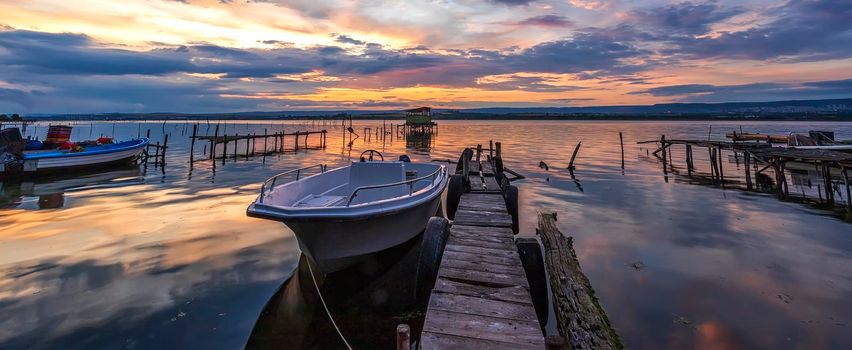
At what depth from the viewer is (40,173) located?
21.4 m

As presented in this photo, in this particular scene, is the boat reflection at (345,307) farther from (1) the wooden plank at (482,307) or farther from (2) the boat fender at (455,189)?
(2) the boat fender at (455,189)

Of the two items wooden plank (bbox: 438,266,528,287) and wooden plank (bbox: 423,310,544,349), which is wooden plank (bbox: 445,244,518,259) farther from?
wooden plank (bbox: 423,310,544,349)

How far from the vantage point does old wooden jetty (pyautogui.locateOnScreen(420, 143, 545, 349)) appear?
155 inches

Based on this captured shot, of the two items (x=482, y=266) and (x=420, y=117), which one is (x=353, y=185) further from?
(x=420, y=117)

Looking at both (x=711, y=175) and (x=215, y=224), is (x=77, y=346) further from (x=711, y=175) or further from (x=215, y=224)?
(x=711, y=175)

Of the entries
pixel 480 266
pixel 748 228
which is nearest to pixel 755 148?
pixel 748 228

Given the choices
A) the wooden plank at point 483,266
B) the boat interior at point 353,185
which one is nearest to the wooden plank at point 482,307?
the wooden plank at point 483,266

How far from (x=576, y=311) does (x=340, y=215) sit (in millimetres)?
4248

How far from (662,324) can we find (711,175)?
21790mm

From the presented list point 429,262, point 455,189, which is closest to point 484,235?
point 429,262

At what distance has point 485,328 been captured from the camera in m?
4.14

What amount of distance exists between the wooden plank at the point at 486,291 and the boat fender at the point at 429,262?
38.1 inches

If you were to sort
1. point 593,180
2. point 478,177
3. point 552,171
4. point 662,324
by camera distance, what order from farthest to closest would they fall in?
point 552,171
point 593,180
point 478,177
point 662,324

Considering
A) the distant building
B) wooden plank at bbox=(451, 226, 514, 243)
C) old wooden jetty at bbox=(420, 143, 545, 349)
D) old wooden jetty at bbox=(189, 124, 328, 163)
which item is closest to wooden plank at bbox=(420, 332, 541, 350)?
old wooden jetty at bbox=(420, 143, 545, 349)
